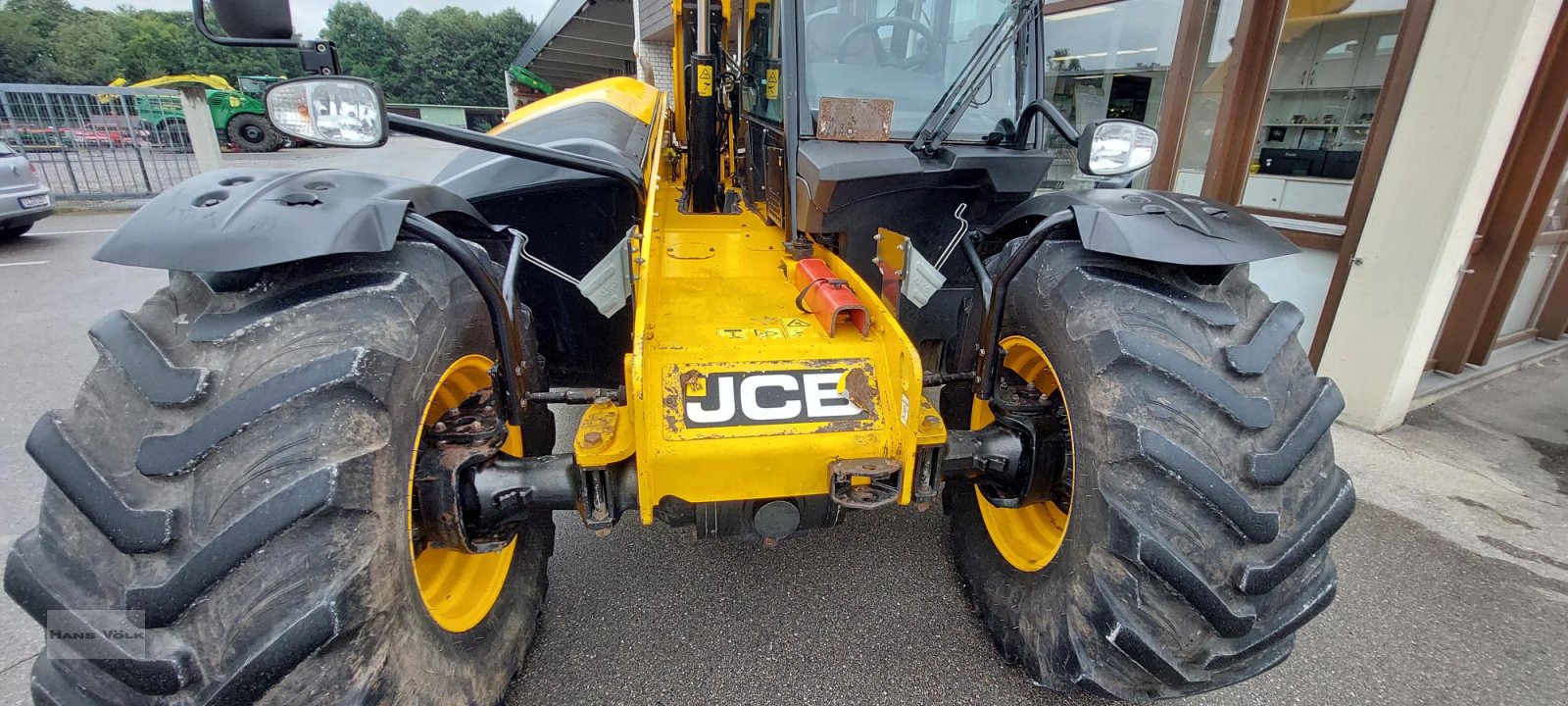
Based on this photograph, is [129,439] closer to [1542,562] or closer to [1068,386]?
[1068,386]

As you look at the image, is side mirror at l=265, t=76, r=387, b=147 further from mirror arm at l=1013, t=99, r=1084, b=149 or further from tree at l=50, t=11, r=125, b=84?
tree at l=50, t=11, r=125, b=84

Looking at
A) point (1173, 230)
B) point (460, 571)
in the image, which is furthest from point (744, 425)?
point (1173, 230)

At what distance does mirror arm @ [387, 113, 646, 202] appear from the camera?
1816 mm

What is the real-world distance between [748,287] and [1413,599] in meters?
2.85

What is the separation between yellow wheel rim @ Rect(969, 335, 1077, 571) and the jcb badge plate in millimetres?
559

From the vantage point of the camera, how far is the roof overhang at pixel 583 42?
21062 millimetres

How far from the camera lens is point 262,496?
1.24 metres

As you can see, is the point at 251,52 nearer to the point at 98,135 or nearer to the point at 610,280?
the point at 98,135

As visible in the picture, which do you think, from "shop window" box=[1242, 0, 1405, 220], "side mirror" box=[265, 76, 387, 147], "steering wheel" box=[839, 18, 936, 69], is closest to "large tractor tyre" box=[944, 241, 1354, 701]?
"steering wheel" box=[839, 18, 936, 69]

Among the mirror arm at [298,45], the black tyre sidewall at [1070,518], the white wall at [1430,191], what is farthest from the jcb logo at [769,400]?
the white wall at [1430,191]

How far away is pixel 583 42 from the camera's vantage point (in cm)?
2594

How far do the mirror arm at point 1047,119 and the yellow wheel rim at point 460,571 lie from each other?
199 centimetres

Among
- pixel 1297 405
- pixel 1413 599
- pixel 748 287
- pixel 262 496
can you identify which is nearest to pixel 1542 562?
pixel 1413 599

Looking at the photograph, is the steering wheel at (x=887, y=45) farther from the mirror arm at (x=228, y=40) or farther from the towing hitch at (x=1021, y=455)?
the mirror arm at (x=228, y=40)
